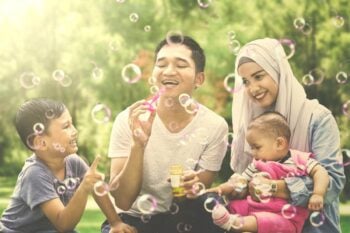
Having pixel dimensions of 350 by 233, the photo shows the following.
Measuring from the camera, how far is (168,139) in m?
2.81

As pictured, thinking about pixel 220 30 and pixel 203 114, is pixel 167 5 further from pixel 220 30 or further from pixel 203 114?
pixel 203 114

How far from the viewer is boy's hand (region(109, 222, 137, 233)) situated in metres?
2.63

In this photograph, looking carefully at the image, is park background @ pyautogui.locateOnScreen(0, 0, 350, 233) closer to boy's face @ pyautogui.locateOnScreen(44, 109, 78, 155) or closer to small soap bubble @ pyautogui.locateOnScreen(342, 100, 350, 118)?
small soap bubble @ pyautogui.locateOnScreen(342, 100, 350, 118)

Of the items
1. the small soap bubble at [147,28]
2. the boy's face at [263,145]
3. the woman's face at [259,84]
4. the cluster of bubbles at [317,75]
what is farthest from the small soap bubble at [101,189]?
the cluster of bubbles at [317,75]

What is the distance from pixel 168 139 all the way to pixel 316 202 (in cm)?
65

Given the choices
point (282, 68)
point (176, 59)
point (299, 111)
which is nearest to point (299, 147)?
point (299, 111)

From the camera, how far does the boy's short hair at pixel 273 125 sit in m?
2.59

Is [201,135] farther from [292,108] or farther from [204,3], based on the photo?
[204,3]

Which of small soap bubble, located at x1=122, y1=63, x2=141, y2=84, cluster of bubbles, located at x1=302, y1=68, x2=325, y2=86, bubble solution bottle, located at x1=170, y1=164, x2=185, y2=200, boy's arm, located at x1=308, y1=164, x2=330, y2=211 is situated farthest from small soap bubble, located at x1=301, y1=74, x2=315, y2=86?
bubble solution bottle, located at x1=170, y1=164, x2=185, y2=200

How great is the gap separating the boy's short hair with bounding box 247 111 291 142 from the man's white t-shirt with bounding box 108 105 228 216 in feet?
0.74

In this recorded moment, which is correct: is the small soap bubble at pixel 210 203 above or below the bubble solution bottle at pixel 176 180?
below

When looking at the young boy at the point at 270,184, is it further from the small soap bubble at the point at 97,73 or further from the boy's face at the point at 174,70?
the small soap bubble at the point at 97,73

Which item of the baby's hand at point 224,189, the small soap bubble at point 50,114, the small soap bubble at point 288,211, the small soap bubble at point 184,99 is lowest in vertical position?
the small soap bubble at point 288,211

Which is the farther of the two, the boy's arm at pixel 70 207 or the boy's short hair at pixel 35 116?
the boy's short hair at pixel 35 116
